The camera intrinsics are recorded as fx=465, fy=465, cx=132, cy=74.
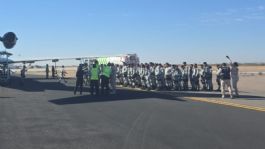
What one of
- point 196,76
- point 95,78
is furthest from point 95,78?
point 196,76

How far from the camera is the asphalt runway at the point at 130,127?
959 centimetres

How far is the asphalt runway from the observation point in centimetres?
959

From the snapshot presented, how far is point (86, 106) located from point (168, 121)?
5.30 meters

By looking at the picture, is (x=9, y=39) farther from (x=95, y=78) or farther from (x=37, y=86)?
(x=95, y=78)

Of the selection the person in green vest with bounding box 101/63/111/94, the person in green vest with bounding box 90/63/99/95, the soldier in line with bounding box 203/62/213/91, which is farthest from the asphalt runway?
the soldier in line with bounding box 203/62/213/91

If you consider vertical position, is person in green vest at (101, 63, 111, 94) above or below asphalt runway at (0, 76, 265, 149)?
above

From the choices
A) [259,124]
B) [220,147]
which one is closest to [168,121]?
[259,124]

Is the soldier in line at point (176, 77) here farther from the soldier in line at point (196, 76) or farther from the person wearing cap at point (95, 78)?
the person wearing cap at point (95, 78)

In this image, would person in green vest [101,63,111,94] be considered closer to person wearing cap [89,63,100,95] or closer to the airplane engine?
person wearing cap [89,63,100,95]

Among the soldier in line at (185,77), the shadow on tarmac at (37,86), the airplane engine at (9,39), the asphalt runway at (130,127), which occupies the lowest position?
the asphalt runway at (130,127)

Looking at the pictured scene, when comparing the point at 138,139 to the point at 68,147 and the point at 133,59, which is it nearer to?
the point at 68,147

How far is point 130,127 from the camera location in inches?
468

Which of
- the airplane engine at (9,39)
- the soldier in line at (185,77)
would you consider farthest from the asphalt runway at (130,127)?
the airplane engine at (9,39)

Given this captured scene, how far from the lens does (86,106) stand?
17.5 meters
